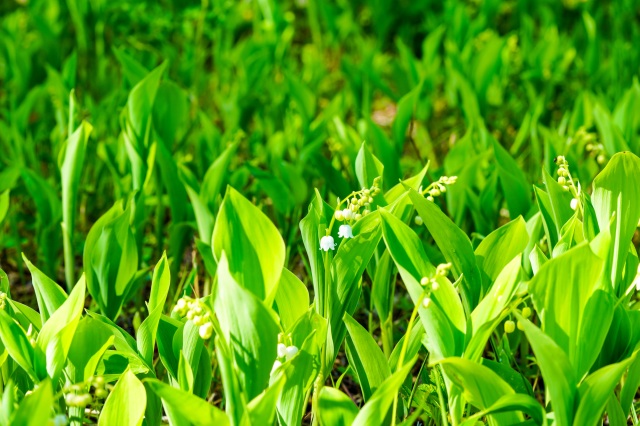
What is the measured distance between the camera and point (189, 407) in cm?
127

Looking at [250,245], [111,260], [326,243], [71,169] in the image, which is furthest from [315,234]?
[71,169]

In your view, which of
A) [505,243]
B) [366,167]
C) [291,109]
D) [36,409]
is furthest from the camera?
[291,109]

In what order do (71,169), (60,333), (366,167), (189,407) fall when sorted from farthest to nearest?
(71,169) → (366,167) → (60,333) → (189,407)

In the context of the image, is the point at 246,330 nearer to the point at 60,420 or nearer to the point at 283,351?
the point at 283,351

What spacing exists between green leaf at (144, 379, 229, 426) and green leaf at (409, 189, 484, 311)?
1.61 feet

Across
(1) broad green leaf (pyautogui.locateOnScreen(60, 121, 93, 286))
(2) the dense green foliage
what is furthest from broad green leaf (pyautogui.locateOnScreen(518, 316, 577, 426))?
(1) broad green leaf (pyautogui.locateOnScreen(60, 121, 93, 286))

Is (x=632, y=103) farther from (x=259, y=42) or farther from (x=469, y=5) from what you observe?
(x=469, y=5)

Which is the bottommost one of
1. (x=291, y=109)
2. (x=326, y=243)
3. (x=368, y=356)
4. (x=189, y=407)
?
(x=291, y=109)

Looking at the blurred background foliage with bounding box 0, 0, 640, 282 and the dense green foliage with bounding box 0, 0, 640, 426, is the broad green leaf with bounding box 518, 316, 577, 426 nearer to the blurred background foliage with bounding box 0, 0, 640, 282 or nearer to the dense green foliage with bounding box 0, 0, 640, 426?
the dense green foliage with bounding box 0, 0, 640, 426

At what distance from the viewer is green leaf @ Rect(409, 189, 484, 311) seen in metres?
1.52

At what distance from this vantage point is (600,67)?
3.52m

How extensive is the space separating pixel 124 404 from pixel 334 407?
1.09ft

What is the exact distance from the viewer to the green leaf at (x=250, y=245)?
139 cm

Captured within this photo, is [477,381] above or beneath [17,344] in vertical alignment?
beneath
